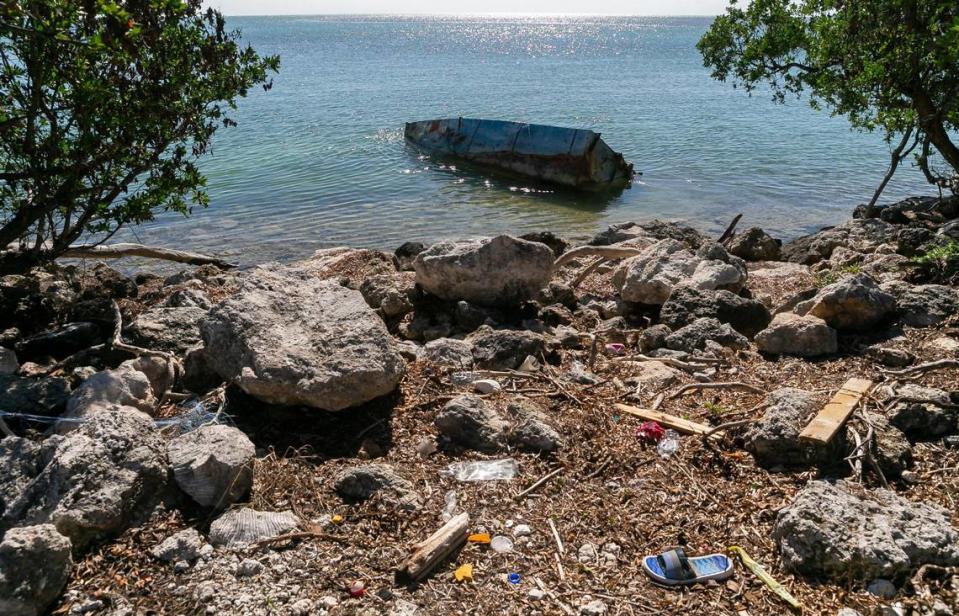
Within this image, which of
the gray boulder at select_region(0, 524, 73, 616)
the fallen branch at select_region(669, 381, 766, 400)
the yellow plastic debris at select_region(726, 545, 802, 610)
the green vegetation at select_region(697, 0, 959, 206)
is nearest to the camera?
the gray boulder at select_region(0, 524, 73, 616)

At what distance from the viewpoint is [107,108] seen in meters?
6.64

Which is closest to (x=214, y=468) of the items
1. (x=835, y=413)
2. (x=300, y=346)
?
(x=300, y=346)

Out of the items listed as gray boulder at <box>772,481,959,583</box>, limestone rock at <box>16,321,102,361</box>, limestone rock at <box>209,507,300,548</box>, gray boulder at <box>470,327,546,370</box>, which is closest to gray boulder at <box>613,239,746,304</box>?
gray boulder at <box>470,327,546,370</box>

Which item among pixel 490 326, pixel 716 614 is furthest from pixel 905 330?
pixel 716 614

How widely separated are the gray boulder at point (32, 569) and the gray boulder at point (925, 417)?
4828 millimetres

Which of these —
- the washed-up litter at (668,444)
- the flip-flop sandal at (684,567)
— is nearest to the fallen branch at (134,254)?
the washed-up litter at (668,444)

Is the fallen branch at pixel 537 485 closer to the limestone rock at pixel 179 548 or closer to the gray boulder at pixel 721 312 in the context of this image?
the limestone rock at pixel 179 548

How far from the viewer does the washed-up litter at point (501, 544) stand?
3938 millimetres

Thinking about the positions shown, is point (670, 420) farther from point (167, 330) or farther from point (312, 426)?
point (167, 330)

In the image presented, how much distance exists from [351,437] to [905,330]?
200 inches

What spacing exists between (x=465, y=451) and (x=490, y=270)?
10.9ft

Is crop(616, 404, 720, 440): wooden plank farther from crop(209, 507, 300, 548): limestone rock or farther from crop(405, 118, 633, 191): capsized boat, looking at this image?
crop(405, 118, 633, 191): capsized boat

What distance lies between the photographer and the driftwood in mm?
3656

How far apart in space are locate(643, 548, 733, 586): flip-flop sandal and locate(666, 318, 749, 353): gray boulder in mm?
3338
